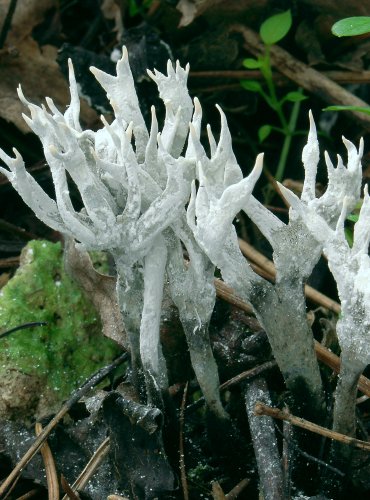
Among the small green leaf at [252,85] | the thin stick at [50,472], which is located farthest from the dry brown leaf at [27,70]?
the thin stick at [50,472]

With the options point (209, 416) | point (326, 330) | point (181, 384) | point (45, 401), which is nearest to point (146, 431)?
point (209, 416)

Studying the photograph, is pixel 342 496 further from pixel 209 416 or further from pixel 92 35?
pixel 92 35

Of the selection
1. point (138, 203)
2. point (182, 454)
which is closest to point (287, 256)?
point (138, 203)

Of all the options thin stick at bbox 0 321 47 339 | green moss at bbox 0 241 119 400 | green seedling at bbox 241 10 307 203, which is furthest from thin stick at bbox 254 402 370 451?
green seedling at bbox 241 10 307 203

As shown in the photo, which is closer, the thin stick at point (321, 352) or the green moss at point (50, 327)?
the thin stick at point (321, 352)

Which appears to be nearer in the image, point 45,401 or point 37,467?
point 37,467

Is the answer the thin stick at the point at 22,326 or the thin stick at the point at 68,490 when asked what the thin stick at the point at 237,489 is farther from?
the thin stick at the point at 22,326
